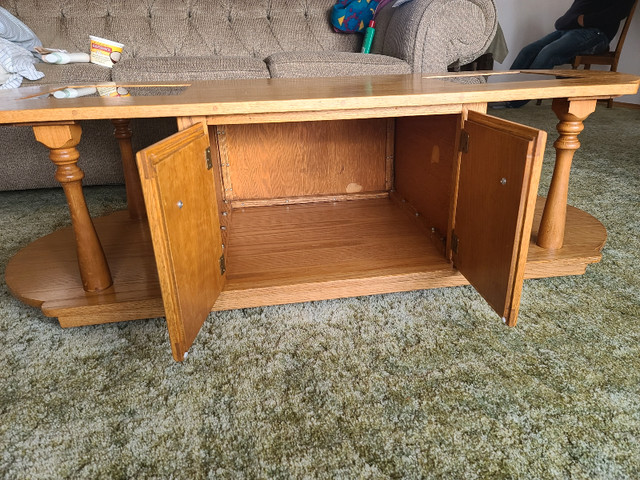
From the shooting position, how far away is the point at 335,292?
3.12 ft

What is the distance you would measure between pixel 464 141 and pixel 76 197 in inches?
29.5

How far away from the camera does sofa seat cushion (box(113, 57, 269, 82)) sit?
1.62 metres

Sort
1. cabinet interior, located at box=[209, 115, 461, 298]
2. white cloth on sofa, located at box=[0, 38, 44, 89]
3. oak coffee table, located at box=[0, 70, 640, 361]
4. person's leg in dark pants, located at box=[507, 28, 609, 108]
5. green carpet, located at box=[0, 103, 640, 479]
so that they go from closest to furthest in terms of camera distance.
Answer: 1. green carpet, located at box=[0, 103, 640, 479]
2. oak coffee table, located at box=[0, 70, 640, 361]
3. cabinet interior, located at box=[209, 115, 461, 298]
4. white cloth on sofa, located at box=[0, 38, 44, 89]
5. person's leg in dark pants, located at box=[507, 28, 609, 108]

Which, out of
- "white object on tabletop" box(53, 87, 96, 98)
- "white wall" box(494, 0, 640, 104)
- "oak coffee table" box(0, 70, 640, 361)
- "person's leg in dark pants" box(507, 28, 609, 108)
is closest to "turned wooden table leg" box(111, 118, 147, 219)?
"oak coffee table" box(0, 70, 640, 361)

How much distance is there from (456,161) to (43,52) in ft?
5.40

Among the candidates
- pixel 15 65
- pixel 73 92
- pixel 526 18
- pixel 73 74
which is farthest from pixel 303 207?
pixel 526 18

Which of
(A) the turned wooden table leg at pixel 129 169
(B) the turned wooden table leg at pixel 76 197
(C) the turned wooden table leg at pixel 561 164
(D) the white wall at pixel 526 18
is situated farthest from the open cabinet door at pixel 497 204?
(D) the white wall at pixel 526 18

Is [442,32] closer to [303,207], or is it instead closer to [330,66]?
[330,66]

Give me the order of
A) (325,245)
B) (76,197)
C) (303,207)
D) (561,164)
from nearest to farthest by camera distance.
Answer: (76,197)
(561,164)
(325,245)
(303,207)

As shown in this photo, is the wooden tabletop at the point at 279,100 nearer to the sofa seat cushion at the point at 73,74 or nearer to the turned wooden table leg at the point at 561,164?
the turned wooden table leg at the point at 561,164

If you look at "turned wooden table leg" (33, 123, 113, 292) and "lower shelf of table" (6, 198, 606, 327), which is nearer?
"turned wooden table leg" (33, 123, 113, 292)

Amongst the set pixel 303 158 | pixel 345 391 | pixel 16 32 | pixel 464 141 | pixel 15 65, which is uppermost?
pixel 16 32

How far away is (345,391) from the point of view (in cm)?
71

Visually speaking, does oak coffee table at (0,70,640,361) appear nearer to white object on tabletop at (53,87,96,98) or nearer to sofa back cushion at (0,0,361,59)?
white object on tabletop at (53,87,96,98)
